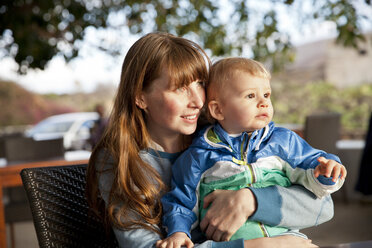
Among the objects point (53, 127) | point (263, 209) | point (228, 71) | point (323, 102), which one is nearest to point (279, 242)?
point (263, 209)

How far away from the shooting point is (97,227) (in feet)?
4.01

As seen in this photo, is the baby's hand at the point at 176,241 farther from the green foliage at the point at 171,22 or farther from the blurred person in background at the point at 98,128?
the blurred person in background at the point at 98,128

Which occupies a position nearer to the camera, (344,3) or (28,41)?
(344,3)

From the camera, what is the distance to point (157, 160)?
1214 mm

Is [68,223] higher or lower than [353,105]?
higher

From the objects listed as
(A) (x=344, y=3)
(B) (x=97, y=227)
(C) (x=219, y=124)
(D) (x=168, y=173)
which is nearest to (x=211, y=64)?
(C) (x=219, y=124)

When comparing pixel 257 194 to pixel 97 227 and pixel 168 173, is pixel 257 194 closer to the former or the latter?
pixel 168 173

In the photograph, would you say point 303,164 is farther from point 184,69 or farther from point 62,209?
point 62,209

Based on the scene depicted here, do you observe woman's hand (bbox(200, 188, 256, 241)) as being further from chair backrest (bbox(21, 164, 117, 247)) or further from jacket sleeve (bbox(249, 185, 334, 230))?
chair backrest (bbox(21, 164, 117, 247))

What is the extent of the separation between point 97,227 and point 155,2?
3.16m

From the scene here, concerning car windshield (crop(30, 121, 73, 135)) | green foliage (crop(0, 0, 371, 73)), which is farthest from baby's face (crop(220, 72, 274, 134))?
car windshield (crop(30, 121, 73, 135))

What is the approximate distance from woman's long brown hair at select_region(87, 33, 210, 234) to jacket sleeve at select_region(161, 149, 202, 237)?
0.15 feet

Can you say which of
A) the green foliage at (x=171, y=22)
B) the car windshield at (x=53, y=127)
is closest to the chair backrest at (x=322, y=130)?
the green foliage at (x=171, y=22)

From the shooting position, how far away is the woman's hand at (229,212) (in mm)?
1053
